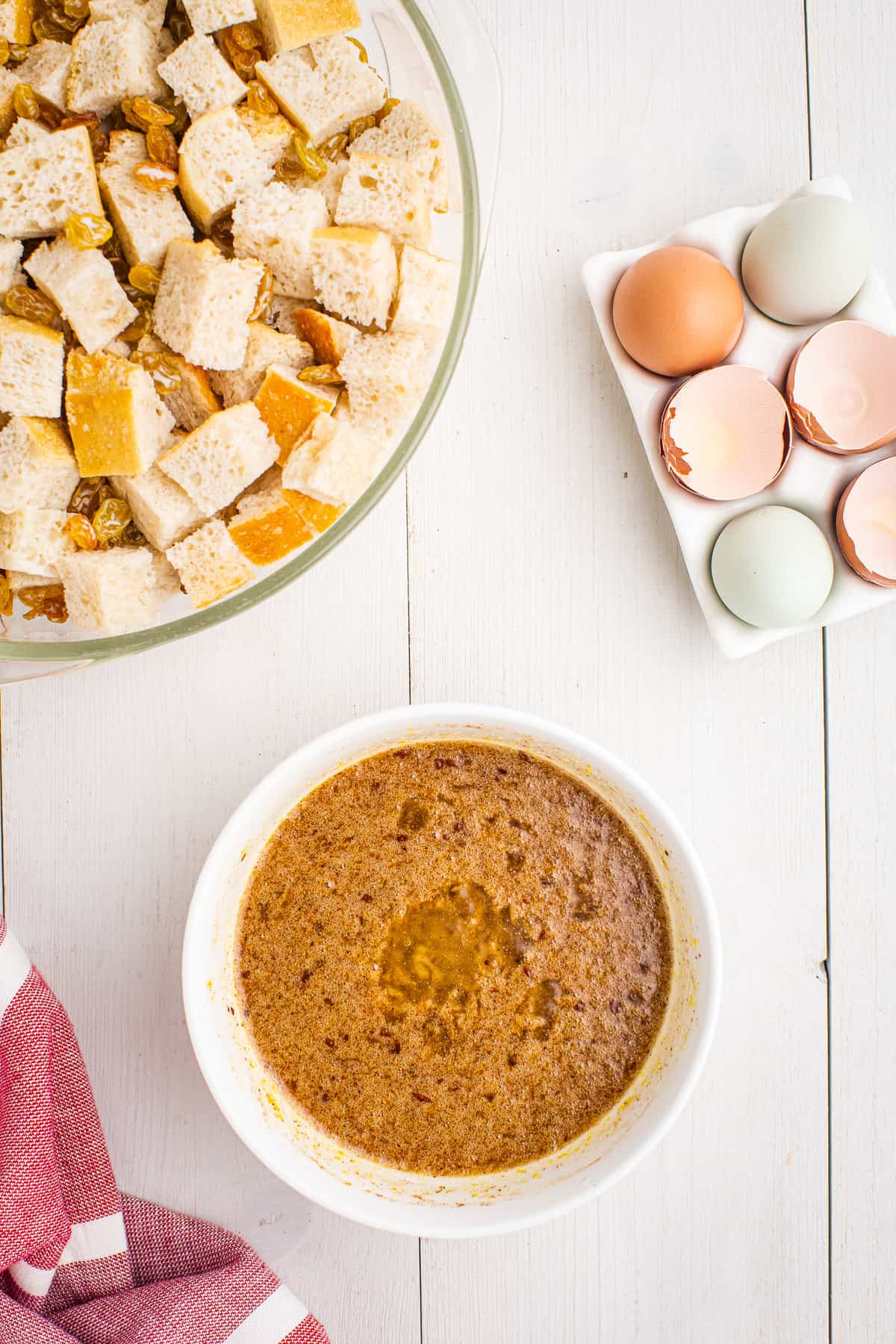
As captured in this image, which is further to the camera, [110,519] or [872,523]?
[872,523]

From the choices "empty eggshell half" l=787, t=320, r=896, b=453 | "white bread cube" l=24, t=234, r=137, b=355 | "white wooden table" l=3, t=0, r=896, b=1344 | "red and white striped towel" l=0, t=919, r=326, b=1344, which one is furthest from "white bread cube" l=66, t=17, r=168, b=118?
"red and white striped towel" l=0, t=919, r=326, b=1344

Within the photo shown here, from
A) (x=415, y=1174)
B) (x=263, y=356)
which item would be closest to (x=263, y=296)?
(x=263, y=356)

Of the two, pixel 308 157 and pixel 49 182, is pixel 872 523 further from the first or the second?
pixel 49 182

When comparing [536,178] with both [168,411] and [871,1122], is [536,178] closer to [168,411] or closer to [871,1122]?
[168,411]

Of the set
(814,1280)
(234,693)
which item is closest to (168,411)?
(234,693)

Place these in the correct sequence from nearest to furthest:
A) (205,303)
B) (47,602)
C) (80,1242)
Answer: (205,303) < (47,602) < (80,1242)

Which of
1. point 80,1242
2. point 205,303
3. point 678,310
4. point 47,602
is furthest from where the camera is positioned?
point 80,1242

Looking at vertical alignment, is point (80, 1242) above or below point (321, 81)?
Answer: below

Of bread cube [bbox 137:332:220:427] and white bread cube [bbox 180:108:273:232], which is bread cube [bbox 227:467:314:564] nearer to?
bread cube [bbox 137:332:220:427]

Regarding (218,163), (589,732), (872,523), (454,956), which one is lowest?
(454,956)
